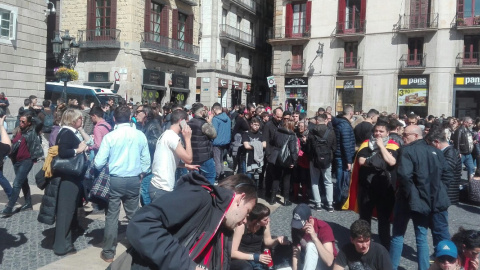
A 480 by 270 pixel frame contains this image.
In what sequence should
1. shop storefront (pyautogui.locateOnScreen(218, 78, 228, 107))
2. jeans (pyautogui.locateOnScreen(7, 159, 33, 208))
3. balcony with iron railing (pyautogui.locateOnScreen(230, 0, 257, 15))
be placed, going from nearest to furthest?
jeans (pyautogui.locateOnScreen(7, 159, 33, 208)) → shop storefront (pyautogui.locateOnScreen(218, 78, 228, 107)) → balcony with iron railing (pyautogui.locateOnScreen(230, 0, 257, 15))

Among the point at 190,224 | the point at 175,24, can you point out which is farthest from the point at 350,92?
the point at 190,224

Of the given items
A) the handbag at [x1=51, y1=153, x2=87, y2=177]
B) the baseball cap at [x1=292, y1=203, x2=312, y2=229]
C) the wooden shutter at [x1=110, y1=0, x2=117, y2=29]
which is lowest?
the baseball cap at [x1=292, y1=203, x2=312, y2=229]

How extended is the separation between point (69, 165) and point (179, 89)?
2412 cm

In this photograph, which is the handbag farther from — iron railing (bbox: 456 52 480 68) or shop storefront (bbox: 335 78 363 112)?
iron railing (bbox: 456 52 480 68)

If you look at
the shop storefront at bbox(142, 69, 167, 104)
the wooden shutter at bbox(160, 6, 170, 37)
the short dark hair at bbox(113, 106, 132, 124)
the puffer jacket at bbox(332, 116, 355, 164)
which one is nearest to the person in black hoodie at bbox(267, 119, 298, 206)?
the puffer jacket at bbox(332, 116, 355, 164)

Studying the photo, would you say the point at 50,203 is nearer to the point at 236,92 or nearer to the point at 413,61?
the point at 413,61

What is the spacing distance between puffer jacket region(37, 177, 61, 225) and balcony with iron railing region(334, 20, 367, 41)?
2801 cm

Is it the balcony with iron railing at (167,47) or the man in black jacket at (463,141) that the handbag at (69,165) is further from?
the balcony with iron railing at (167,47)

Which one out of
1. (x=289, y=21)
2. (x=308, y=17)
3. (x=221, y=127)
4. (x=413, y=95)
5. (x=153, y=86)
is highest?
(x=308, y=17)

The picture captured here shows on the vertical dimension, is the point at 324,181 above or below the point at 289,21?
below

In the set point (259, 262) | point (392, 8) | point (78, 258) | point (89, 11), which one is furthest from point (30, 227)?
point (392, 8)

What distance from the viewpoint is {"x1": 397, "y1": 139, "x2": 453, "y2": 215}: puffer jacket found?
16.0 ft

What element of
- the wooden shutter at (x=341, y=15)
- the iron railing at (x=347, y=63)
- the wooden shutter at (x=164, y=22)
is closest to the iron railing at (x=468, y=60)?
the iron railing at (x=347, y=63)

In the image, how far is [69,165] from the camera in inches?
209
